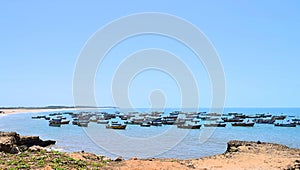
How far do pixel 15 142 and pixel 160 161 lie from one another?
10.6 m

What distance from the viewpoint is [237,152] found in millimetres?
16938

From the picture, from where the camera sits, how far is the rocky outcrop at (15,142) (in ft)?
55.7

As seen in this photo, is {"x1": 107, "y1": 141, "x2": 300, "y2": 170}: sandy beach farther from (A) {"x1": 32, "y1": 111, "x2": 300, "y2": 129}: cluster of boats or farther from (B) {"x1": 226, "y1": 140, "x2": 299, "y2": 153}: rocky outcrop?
(A) {"x1": 32, "y1": 111, "x2": 300, "y2": 129}: cluster of boats

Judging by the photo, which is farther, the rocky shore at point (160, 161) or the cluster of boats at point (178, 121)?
the cluster of boats at point (178, 121)

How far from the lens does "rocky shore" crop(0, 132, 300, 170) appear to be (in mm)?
12055

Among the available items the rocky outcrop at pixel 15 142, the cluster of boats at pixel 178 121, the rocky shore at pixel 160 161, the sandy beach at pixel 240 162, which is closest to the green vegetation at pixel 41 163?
the rocky shore at pixel 160 161

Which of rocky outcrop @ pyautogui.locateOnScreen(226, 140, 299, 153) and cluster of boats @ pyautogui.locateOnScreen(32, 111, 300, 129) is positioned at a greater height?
rocky outcrop @ pyautogui.locateOnScreen(226, 140, 299, 153)

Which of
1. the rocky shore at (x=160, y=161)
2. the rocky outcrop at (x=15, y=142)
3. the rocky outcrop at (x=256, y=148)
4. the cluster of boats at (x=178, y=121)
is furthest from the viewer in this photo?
the cluster of boats at (x=178, y=121)

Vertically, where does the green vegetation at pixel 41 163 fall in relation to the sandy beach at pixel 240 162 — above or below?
above

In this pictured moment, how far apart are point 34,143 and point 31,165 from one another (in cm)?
1390

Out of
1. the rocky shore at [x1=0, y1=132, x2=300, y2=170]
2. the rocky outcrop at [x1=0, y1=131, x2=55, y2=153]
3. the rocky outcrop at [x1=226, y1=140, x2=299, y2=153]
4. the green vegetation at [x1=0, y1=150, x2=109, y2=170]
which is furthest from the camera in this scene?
the rocky outcrop at [x1=226, y1=140, x2=299, y2=153]

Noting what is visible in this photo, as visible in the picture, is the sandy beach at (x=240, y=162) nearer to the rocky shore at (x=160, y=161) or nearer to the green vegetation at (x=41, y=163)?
the rocky shore at (x=160, y=161)

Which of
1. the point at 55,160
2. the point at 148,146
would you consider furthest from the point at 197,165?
the point at 148,146

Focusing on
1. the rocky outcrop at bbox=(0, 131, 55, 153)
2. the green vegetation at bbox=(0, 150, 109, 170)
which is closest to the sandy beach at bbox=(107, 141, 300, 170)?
the green vegetation at bbox=(0, 150, 109, 170)
